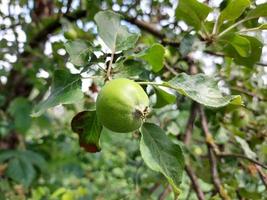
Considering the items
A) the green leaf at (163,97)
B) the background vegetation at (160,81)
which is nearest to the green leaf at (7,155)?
the background vegetation at (160,81)

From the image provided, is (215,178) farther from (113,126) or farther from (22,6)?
(22,6)

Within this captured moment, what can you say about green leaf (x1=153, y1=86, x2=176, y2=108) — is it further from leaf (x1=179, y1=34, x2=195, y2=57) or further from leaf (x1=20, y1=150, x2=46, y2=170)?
leaf (x1=20, y1=150, x2=46, y2=170)

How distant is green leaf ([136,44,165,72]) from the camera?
0.83m

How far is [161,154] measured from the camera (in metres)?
0.76

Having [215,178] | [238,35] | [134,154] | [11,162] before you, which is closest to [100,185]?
[11,162]

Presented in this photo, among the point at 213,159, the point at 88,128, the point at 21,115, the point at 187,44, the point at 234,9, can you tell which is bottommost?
the point at 21,115

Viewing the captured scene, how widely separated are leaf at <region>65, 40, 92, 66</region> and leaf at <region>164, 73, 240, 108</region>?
0.62ft

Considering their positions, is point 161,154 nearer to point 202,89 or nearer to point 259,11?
point 202,89

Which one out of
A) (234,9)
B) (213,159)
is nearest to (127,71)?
(234,9)

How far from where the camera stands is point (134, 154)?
6.10ft

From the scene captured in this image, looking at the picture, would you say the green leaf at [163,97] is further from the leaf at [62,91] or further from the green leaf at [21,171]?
the green leaf at [21,171]

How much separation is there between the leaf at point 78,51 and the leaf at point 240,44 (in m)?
0.32

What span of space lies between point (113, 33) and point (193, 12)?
19 cm

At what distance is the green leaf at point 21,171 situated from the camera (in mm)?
2191
